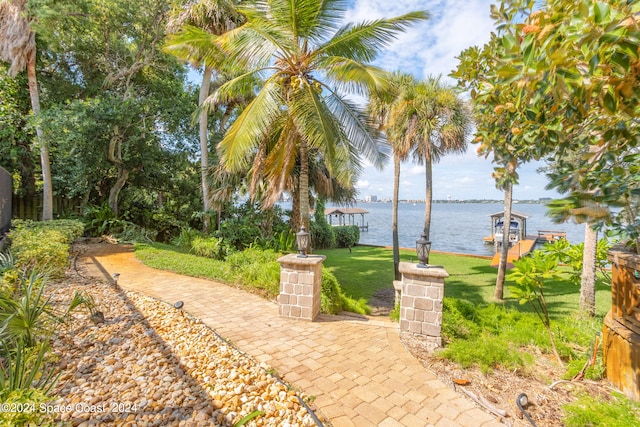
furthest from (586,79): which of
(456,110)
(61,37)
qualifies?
(61,37)

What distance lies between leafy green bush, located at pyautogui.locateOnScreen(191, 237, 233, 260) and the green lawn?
4154 mm

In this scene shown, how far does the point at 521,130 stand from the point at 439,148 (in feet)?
27.8

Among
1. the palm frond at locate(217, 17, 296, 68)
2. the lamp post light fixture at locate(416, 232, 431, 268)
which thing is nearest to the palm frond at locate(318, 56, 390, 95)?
Answer: the palm frond at locate(217, 17, 296, 68)

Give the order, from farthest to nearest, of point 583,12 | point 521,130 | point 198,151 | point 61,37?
point 198,151 → point 61,37 → point 521,130 → point 583,12

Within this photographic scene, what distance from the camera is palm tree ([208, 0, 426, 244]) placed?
606 cm

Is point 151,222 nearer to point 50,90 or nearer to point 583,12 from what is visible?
point 50,90

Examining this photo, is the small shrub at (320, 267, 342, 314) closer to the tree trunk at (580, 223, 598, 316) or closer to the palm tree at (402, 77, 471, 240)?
the palm tree at (402, 77, 471, 240)

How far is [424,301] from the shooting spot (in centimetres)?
408

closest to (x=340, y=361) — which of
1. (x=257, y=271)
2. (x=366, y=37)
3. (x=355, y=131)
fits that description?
(x=257, y=271)

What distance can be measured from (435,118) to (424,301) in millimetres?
8053

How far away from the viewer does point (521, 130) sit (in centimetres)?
275

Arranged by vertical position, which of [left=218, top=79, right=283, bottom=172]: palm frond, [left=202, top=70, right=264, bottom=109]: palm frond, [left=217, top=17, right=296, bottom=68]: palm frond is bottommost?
[left=218, top=79, right=283, bottom=172]: palm frond

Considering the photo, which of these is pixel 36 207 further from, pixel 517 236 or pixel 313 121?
pixel 517 236

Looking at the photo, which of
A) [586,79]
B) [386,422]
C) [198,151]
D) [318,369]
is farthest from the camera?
[198,151]
